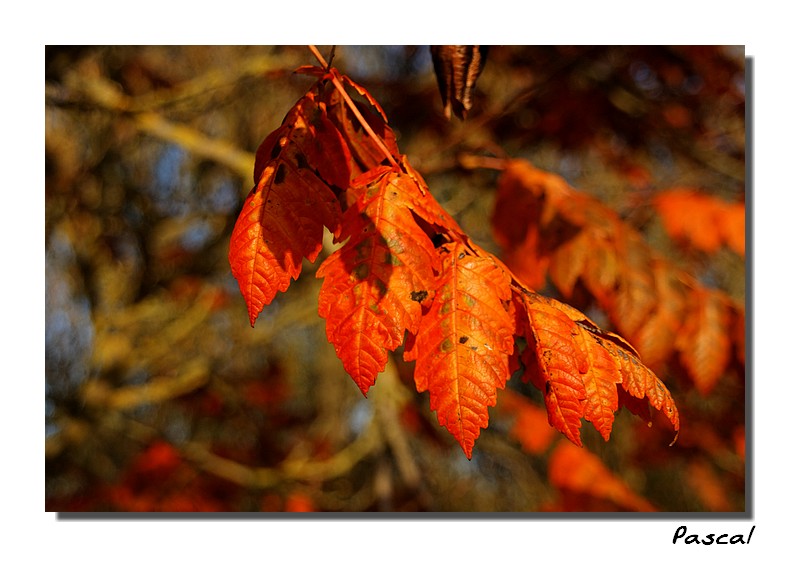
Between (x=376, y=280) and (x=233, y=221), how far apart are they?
62.4 inches

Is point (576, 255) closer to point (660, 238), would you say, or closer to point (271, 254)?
point (271, 254)

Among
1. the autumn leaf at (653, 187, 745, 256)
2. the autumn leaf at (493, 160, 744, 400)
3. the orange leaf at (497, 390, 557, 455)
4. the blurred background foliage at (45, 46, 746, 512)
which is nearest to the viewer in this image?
the autumn leaf at (493, 160, 744, 400)

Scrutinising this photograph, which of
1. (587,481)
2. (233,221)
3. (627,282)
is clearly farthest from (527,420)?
(627,282)

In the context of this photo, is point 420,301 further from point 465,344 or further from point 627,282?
point 627,282

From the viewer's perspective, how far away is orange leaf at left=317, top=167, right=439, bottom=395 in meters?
0.62

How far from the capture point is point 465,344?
63cm

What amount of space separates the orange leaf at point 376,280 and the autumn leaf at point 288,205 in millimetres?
30

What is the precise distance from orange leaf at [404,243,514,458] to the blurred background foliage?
1175mm

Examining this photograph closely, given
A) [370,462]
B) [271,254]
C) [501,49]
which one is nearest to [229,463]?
[370,462]

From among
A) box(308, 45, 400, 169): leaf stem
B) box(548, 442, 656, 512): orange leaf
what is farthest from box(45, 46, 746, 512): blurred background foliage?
box(308, 45, 400, 169): leaf stem

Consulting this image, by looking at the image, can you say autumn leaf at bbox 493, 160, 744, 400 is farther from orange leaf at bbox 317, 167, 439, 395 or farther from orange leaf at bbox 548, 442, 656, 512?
orange leaf at bbox 548, 442, 656, 512

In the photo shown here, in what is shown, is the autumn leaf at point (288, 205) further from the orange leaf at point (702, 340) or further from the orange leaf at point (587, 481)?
the orange leaf at point (587, 481)

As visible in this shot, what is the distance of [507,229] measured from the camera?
139 centimetres

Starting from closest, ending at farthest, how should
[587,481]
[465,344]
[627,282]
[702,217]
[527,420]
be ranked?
1. [465,344]
2. [627,282]
3. [702,217]
4. [587,481]
5. [527,420]
